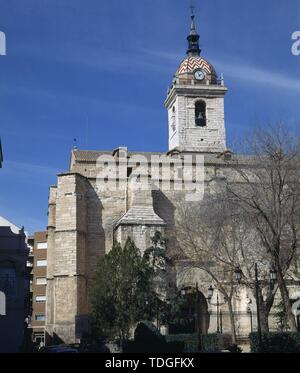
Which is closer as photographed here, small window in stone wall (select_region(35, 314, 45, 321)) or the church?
the church

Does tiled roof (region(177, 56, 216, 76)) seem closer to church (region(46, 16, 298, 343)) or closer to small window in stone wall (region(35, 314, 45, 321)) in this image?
church (region(46, 16, 298, 343))

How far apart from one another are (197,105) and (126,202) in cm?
1206

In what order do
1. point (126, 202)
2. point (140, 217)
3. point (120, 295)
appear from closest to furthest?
point (120, 295) < point (140, 217) < point (126, 202)

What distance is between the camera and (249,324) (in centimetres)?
2956

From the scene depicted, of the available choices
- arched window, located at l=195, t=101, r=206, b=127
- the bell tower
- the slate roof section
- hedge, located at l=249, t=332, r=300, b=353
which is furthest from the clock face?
hedge, located at l=249, t=332, r=300, b=353

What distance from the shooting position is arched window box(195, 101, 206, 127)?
1762 inches

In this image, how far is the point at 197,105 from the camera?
147 ft

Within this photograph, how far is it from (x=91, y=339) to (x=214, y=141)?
936 inches

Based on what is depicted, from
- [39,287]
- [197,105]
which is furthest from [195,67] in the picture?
[39,287]

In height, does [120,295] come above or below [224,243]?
below

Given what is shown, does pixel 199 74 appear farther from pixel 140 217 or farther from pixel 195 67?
pixel 140 217

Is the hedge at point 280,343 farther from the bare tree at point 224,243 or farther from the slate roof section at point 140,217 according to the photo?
the slate roof section at point 140,217
